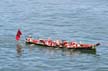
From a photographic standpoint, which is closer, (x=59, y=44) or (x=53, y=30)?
(x=59, y=44)

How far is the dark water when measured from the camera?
79.5m

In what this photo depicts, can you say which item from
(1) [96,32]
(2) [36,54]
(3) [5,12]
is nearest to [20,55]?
(2) [36,54]

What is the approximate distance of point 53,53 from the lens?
8538cm

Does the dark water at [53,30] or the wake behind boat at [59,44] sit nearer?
the dark water at [53,30]

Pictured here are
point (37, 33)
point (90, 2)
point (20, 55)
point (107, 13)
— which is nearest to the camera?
point (20, 55)

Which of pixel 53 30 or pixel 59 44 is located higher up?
pixel 53 30

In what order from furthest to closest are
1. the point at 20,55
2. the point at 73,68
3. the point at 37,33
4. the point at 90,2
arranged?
the point at 90,2 → the point at 37,33 → the point at 20,55 → the point at 73,68

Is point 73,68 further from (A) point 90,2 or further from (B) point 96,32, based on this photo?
(A) point 90,2

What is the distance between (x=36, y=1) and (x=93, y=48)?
6551cm

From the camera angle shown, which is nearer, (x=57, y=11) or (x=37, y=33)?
(x=37, y=33)

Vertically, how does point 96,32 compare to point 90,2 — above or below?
below

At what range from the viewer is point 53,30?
104 m

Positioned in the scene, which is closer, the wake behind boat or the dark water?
the dark water

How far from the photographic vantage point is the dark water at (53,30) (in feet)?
261
